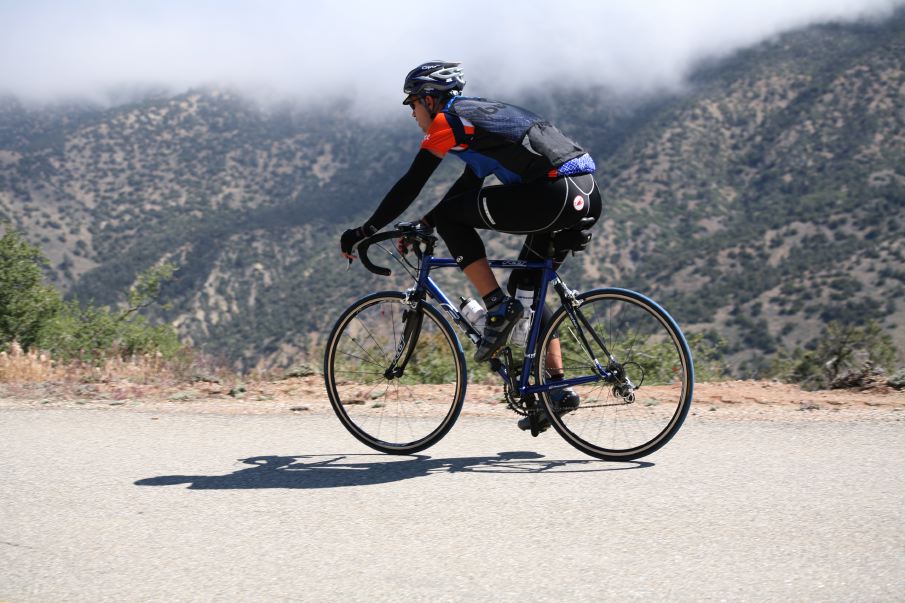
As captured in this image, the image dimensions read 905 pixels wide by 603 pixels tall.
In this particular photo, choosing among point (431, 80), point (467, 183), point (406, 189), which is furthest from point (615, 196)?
point (406, 189)

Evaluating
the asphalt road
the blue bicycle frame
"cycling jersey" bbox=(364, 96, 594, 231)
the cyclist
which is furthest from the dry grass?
"cycling jersey" bbox=(364, 96, 594, 231)

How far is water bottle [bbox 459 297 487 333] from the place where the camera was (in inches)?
185

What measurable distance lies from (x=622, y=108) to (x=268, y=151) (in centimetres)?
5102

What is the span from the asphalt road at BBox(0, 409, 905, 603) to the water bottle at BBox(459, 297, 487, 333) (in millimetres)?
672

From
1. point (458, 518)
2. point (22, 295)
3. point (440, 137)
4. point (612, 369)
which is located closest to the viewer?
point (458, 518)

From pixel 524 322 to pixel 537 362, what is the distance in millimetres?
219

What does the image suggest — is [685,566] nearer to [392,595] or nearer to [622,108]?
[392,595]

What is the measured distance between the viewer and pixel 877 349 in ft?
42.8

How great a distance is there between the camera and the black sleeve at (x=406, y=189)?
14.4ft

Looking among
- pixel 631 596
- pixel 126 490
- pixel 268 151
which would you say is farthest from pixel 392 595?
pixel 268 151

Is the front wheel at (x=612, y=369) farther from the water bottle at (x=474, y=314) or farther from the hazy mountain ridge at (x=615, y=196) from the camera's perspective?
the hazy mountain ridge at (x=615, y=196)

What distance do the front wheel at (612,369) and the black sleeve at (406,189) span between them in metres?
0.97

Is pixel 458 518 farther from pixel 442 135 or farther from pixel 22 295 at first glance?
pixel 22 295

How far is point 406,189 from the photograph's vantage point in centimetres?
442
